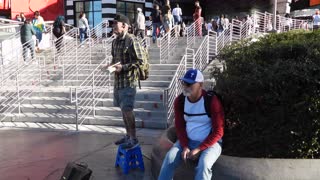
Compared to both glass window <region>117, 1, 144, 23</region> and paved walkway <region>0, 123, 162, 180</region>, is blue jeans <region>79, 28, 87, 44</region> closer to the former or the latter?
paved walkway <region>0, 123, 162, 180</region>

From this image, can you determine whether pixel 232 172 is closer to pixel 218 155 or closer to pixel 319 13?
pixel 218 155

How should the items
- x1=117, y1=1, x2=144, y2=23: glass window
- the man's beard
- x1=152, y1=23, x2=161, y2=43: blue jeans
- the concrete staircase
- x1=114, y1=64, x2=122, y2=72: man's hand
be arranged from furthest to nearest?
x1=117, y1=1, x2=144, y2=23: glass window → x1=152, y1=23, x2=161, y2=43: blue jeans → the concrete staircase → x1=114, y1=64, x2=122, y2=72: man's hand → the man's beard

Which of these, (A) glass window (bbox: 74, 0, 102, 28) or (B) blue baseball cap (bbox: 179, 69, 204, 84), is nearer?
(B) blue baseball cap (bbox: 179, 69, 204, 84)

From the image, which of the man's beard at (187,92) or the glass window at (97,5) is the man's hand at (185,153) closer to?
the man's beard at (187,92)

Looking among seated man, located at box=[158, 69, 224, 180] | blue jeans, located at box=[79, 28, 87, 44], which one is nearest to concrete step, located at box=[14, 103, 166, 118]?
seated man, located at box=[158, 69, 224, 180]

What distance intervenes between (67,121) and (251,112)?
238 inches

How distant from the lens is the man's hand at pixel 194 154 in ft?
14.4

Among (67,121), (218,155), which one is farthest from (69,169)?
(67,121)

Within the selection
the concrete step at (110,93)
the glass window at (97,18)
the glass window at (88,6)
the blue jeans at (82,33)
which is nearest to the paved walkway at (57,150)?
the concrete step at (110,93)

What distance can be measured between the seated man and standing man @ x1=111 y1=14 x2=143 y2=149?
5.39ft

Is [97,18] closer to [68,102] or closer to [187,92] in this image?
[68,102]

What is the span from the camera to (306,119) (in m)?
4.61

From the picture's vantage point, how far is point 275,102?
15.5 ft

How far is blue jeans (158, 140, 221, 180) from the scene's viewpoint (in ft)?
14.0
